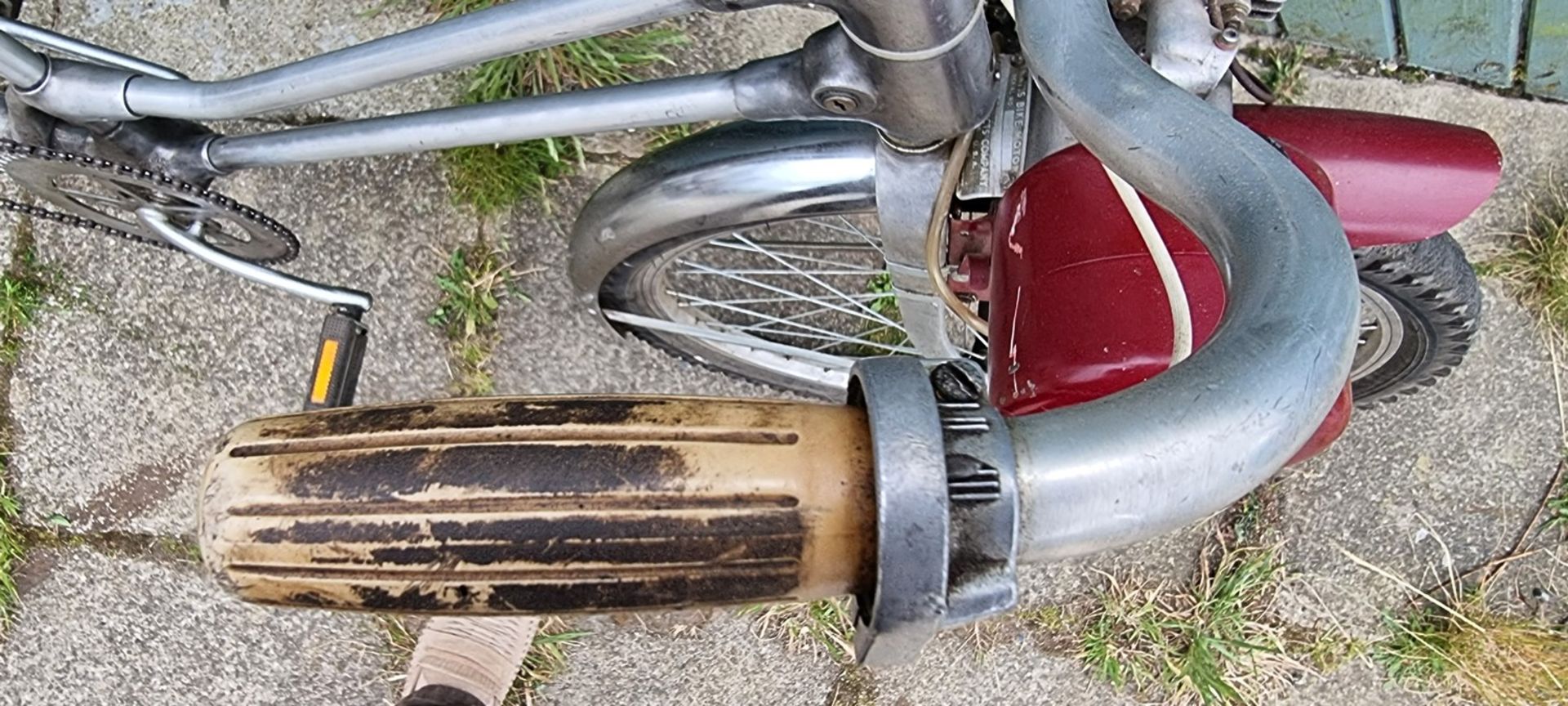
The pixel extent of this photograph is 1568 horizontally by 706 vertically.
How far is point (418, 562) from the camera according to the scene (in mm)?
363

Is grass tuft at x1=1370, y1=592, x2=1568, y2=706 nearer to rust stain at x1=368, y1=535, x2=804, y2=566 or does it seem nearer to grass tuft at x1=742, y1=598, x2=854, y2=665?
grass tuft at x1=742, y1=598, x2=854, y2=665

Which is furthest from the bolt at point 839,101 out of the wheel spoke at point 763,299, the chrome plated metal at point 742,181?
the wheel spoke at point 763,299

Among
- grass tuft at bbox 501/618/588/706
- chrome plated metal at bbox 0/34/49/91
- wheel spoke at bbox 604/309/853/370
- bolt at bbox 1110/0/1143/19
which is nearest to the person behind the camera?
bolt at bbox 1110/0/1143/19

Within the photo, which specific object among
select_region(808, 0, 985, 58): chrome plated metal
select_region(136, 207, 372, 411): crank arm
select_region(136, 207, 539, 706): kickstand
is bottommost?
select_region(136, 207, 539, 706): kickstand

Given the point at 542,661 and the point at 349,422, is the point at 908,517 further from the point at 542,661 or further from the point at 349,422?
the point at 542,661

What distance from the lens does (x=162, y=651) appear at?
142cm

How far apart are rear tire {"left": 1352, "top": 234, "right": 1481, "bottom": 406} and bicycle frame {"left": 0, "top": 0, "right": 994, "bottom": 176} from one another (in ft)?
1.33

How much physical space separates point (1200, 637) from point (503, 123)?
108cm

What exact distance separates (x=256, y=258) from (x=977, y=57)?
2.84 feet

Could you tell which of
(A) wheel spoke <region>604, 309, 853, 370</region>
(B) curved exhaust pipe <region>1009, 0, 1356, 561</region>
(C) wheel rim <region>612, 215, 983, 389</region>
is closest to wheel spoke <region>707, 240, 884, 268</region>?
(C) wheel rim <region>612, 215, 983, 389</region>

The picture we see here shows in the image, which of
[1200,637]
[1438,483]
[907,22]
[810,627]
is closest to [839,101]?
[907,22]

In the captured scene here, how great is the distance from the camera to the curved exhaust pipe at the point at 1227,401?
14.8 inches

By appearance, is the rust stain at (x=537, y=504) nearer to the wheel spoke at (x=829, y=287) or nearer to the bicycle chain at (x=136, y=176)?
the bicycle chain at (x=136, y=176)

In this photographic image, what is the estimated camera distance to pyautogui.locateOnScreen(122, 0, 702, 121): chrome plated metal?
0.66 metres
